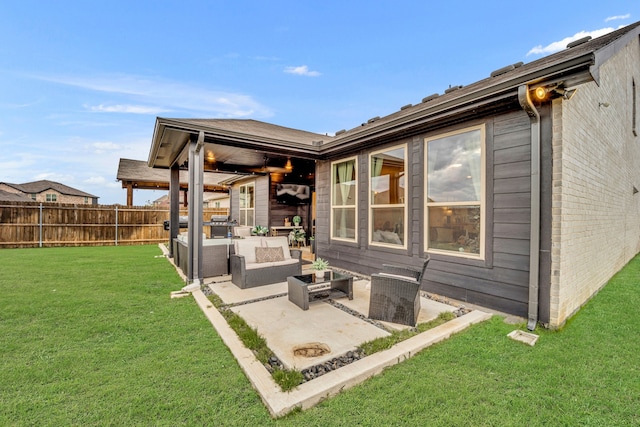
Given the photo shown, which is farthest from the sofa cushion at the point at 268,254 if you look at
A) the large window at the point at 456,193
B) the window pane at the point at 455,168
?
the window pane at the point at 455,168

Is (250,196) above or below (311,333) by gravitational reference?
above

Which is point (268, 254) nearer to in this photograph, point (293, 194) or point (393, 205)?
point (393, 205)

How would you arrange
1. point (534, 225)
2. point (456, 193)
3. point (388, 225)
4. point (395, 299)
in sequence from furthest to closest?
1. point (388, 225)
2. point (456, 193)
3. point (395, 299)
4. point (534, 225)

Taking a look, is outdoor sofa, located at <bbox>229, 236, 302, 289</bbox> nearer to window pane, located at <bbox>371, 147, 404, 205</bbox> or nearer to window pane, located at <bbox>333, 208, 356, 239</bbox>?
window pane, located at <bbox>333, 208, 356, 239</bbox>

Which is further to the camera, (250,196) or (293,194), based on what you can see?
(250,196)

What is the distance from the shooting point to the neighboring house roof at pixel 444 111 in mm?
2656

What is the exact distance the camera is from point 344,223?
6152 mm

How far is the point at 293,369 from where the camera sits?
7.17 ft

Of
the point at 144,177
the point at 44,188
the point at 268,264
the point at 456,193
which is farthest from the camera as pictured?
the point at 44,188

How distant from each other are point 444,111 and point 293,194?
7.14m

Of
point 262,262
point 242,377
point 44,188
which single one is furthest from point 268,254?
point 44,188

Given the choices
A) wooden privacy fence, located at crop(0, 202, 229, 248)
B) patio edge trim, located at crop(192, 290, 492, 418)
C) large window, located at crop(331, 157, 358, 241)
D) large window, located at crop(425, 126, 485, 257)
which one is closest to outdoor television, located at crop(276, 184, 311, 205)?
large window, located at crop(331, 157, 358, 241)

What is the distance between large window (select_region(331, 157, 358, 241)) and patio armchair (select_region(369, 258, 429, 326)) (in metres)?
2.53

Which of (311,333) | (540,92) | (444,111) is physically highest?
(444,111)
